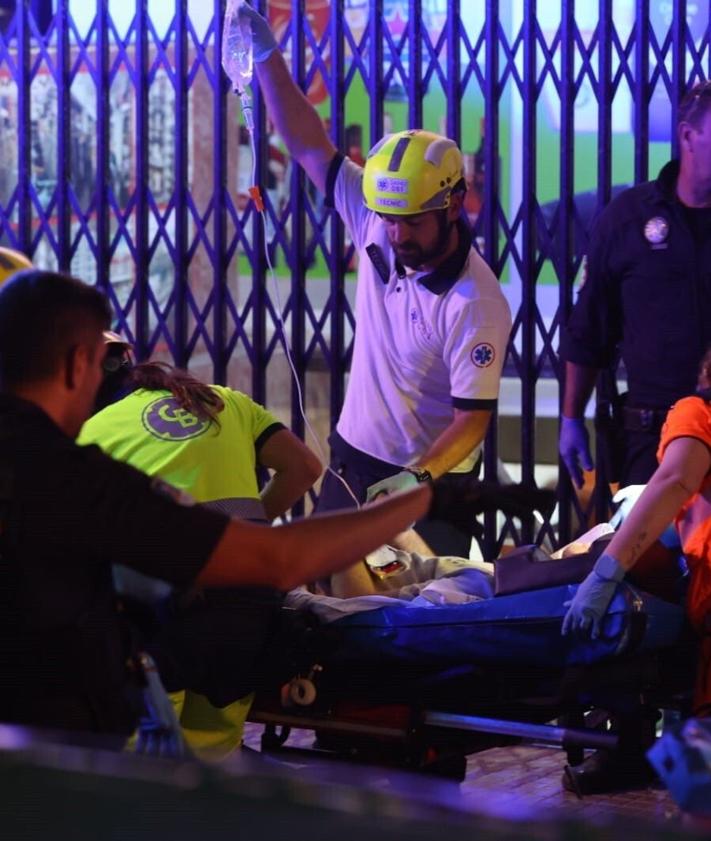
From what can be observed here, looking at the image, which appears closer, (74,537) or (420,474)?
(74,537)

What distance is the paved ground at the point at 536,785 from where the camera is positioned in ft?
14.9

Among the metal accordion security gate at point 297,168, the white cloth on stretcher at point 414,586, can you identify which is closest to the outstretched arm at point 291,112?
the metal accordion security gate at point 297,168

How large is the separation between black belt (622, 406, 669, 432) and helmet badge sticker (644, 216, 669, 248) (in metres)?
0.48

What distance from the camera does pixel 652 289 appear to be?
16.0 feet

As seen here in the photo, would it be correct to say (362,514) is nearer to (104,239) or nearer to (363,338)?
(363,338)

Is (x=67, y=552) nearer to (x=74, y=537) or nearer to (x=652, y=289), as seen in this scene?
(x=74, y=537)

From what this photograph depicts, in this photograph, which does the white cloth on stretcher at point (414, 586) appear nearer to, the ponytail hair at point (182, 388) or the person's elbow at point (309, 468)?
the person's elbow at point (309, 468)

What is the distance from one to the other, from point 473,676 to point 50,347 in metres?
1.61

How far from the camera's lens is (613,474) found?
509 cm

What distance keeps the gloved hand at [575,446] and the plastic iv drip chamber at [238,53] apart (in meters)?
1.47

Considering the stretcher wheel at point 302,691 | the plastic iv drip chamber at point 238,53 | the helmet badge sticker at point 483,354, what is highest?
the plastic iv drip chamber at point 238,53

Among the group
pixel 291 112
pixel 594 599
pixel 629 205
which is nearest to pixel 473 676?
pixel 594 599

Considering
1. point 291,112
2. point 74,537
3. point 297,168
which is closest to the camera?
point 74,537

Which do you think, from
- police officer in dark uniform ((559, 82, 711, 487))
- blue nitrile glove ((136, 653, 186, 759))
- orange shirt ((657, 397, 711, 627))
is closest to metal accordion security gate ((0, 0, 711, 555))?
police officer in dark uniform ((559, 82, 711, 487))
